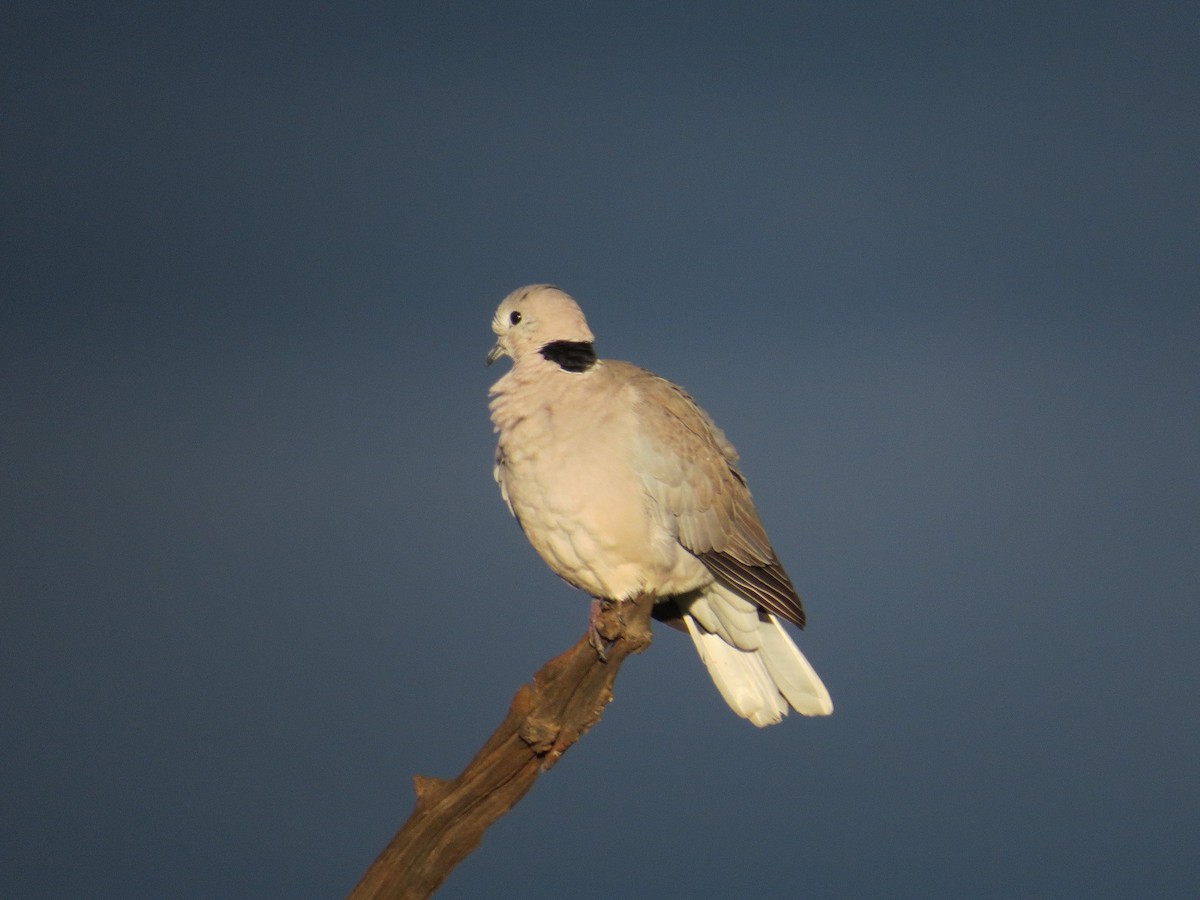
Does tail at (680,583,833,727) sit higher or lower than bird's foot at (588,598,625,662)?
higher

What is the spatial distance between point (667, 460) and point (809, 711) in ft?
3.15

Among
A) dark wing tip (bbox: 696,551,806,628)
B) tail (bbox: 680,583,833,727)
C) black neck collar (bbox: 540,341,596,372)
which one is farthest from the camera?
Answer: tail (bbox: 680,583,833,727)

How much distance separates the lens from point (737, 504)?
408 centimetres

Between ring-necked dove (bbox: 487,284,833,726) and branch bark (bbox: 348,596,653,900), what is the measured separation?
0.73ft

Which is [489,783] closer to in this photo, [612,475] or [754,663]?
[612,475]

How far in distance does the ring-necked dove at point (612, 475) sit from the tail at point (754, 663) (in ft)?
0.31

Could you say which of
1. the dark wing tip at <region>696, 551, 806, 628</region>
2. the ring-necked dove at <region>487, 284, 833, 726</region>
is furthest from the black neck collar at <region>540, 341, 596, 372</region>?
the dark wing tip at <region>696, 551, 806, 628</region>

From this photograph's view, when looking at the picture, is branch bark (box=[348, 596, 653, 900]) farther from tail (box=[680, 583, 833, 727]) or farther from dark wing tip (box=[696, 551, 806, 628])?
tail (box=[680, 583, 833, 727])

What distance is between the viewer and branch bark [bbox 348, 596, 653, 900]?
144 inches

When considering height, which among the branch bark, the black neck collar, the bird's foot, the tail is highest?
the black neck collar

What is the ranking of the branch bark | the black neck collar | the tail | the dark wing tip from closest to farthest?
the branch bark
the black neck collar
the dark wing tip
the tail

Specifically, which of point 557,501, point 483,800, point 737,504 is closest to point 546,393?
point 557,501

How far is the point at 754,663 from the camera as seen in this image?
4.29 metres

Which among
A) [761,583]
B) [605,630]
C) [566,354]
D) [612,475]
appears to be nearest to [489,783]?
[605,630]
